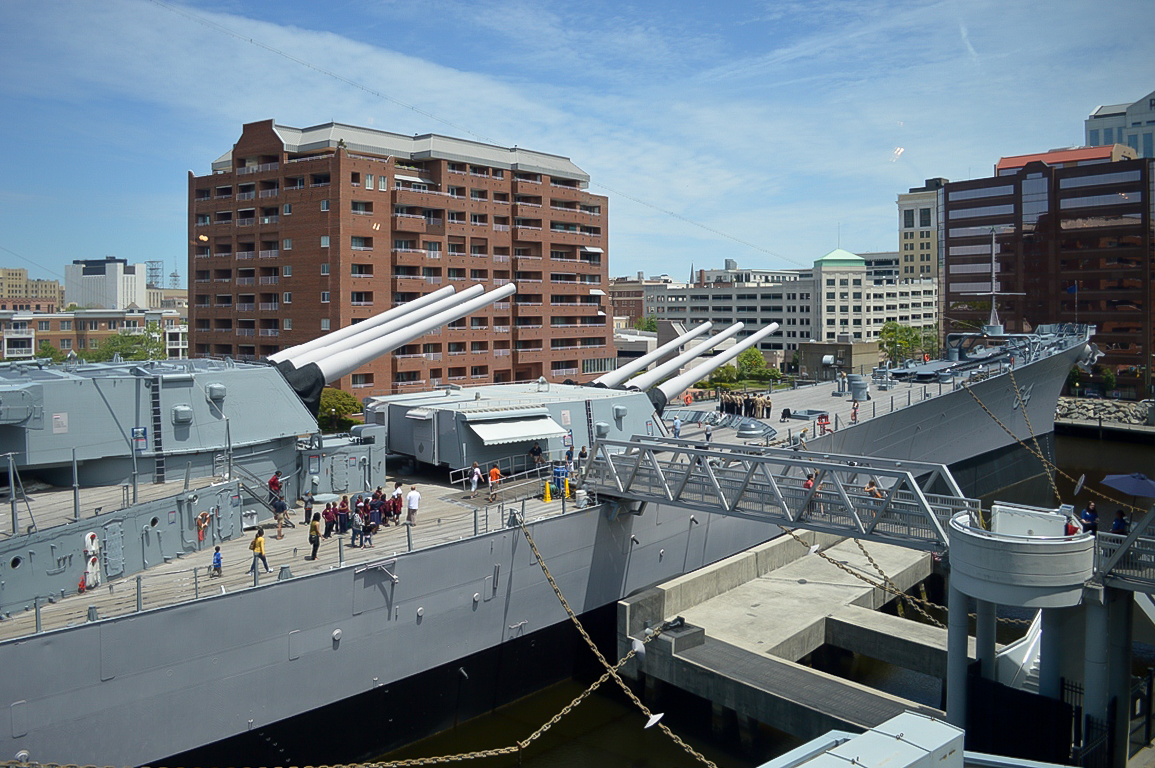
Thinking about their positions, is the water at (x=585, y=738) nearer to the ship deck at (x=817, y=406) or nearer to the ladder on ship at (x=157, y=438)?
the ladder on ship at (x=157, y=438)

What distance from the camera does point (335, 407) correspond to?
41.8 metres

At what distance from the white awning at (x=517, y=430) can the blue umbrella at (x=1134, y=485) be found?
12043 millimetres

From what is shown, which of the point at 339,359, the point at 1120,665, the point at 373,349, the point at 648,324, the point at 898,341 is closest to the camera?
the point at 1120,665

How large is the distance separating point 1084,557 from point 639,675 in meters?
10.4

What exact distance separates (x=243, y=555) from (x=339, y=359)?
5795 millimetres

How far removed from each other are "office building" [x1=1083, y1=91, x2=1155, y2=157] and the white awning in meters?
90.2

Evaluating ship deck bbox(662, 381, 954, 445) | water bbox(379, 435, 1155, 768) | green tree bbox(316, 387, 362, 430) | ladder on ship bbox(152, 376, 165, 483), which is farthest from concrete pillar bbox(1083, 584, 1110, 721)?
green tree bbox(316, 387, 362, 430)

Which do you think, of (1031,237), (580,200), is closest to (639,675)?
(580,200)

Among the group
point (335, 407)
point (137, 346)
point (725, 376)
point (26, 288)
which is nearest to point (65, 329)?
point (137, 346)

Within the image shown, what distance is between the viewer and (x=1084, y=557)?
12156 millimetres

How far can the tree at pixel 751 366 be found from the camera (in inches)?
3145

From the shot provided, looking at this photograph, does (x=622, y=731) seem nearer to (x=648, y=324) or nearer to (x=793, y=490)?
(x=793, y=490)

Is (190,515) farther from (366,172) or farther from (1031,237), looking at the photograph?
(1031,237)

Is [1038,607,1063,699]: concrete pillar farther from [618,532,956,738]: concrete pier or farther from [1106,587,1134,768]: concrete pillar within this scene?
[618,532,956,738]: concrete pier
